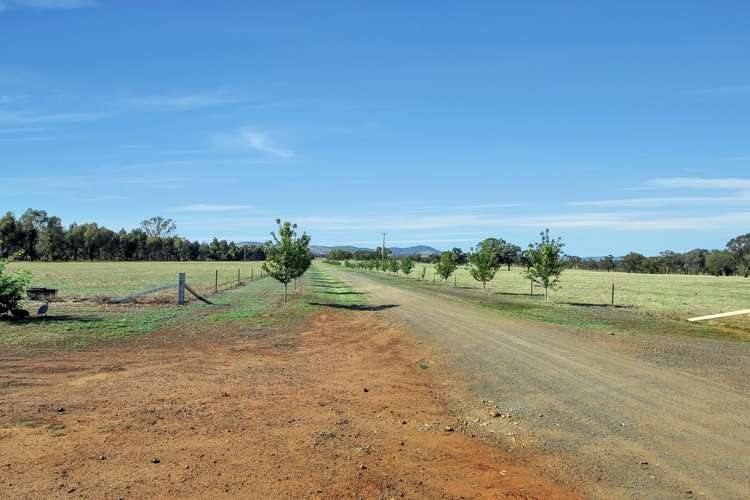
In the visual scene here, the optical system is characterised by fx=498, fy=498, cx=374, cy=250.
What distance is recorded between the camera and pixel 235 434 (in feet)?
25.2

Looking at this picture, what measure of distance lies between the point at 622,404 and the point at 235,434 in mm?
7072

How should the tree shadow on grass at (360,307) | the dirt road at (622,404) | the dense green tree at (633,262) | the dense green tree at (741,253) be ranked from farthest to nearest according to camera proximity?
the dense green tree at (633,262)
the dense green tree at (741,253)
the tree shadow on grass at (360,307)
the dirt road at (622,404)

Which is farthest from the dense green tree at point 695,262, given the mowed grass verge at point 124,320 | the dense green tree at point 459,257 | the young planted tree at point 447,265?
the mowed grass verge at point 124,320

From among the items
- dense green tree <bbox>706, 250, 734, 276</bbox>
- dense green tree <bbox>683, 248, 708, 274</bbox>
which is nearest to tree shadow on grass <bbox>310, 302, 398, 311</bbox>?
dense green tree <bbox>706, 250, 734, 276</bbox>

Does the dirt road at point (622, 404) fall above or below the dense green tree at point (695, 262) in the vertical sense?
below

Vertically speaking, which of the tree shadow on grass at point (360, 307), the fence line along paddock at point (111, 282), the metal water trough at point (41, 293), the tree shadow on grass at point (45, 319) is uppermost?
the metal water trough at point (41, 293)

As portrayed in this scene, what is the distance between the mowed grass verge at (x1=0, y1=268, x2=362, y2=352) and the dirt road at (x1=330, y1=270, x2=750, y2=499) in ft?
30.1

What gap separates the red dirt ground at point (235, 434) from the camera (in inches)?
238

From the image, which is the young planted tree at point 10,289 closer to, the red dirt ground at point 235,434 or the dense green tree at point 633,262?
the red dirt ground at point 235,434

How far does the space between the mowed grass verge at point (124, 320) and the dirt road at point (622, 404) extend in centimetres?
919

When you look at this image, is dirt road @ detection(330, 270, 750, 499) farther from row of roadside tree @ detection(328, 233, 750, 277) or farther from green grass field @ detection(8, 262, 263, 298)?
row of roadside tree @ detection(328, 233, 750, 277)

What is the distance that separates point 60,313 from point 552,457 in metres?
22.7

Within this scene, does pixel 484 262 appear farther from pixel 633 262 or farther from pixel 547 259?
Answer: pixel 633 262

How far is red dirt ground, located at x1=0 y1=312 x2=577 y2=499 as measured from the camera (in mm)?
6039
